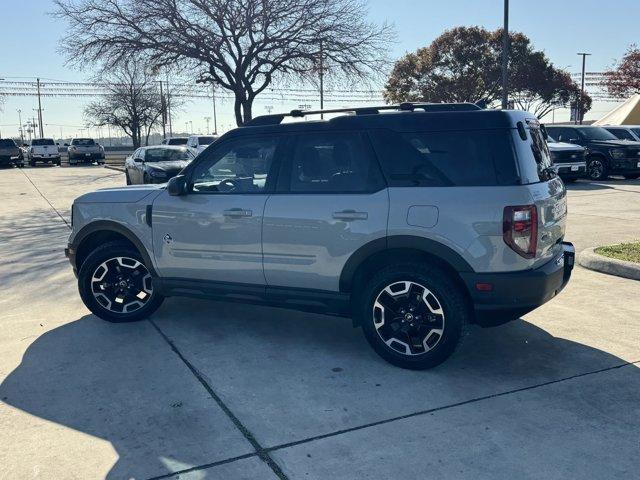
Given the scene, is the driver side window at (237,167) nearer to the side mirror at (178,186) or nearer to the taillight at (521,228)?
the side mirror at (178,186)

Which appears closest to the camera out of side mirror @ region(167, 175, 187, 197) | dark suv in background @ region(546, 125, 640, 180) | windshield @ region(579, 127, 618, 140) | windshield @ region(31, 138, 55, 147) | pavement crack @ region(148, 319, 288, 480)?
pavement crack @ region(148, 319, 288, 480)

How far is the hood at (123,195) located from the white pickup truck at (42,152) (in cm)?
3614

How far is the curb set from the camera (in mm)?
6414

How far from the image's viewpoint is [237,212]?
4645 millimetres

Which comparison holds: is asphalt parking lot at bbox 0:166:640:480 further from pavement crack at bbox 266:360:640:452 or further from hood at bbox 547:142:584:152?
hood at bbox 547:142:584:152

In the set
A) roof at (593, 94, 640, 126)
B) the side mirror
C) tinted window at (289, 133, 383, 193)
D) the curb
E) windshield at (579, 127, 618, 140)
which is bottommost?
the curb

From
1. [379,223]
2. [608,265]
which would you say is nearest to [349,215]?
[379,223]

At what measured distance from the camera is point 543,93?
4081cm

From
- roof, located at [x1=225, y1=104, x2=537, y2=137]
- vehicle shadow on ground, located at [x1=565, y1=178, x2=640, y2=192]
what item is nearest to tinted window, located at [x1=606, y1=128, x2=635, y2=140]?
vehicle shadow on ground, located at [x1=565, y1=178, x2=640, y2=192]

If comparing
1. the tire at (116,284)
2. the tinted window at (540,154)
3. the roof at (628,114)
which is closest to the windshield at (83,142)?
the roof at (628,114)

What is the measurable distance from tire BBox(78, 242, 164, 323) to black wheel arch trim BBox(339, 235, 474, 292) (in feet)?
6.39

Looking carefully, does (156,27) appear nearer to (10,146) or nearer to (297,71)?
(297,71)

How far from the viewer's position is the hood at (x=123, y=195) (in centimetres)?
519

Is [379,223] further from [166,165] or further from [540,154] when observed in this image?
[166,165]
